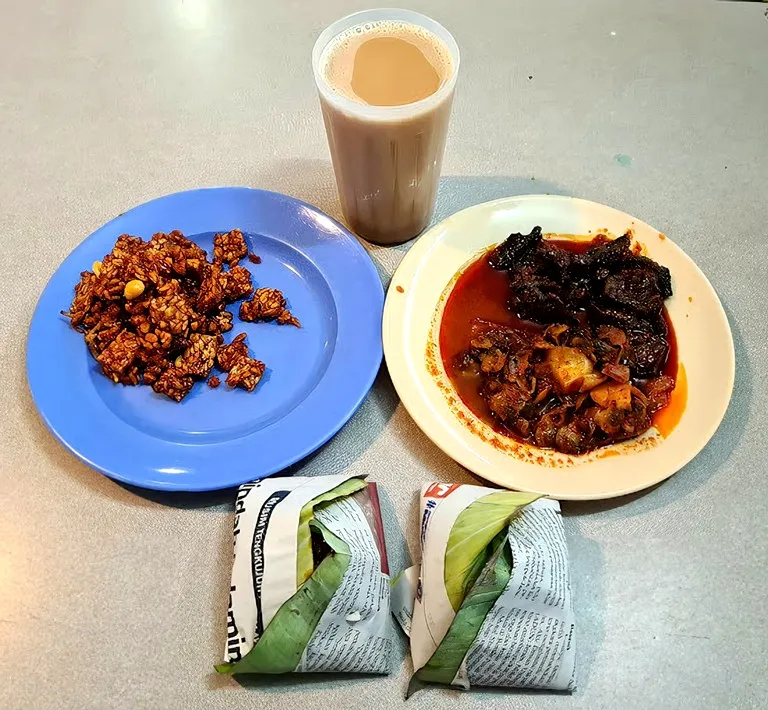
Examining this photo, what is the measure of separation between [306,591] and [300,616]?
0.05 metres

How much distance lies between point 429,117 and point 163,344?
2.52 feet

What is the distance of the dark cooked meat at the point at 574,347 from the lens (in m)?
1.37

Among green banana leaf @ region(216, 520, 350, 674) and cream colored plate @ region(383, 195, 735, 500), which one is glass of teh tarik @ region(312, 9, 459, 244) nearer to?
cream colored plate @ region(383, 195, 735, 500)

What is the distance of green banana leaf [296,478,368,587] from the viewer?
44.0 inches

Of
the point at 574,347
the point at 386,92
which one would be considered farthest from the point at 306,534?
the point at 386,92

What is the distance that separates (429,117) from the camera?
141 cm

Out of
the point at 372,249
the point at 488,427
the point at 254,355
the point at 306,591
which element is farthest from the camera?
the point at 372,249

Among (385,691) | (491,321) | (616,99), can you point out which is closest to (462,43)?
(616,99)

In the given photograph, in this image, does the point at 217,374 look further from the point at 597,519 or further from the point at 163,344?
the point at 597,519

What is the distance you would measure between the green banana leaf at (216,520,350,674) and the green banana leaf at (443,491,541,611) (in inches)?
7.6

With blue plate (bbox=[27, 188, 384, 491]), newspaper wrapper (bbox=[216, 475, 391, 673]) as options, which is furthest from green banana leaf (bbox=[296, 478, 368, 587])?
blue plate (bbox=[27, 188, 384, 491])

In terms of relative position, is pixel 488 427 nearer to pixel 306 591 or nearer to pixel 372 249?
pixel 306 591

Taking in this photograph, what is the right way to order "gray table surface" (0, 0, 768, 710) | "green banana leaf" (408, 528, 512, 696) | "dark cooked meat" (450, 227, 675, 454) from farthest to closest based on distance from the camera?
"dark cooked meat" (450, 227, 675, 454) < "gray table surface" (0, 0, 768, 710) < "green banana leaf" (408, 528, 512, 696)

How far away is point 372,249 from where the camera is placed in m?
1.76
